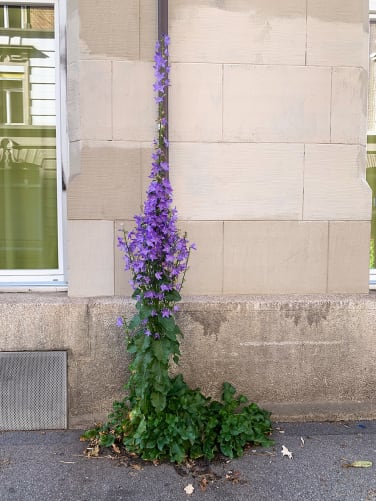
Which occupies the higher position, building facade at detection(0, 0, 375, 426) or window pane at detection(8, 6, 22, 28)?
window pane at detection(8, 6, 22, 28)

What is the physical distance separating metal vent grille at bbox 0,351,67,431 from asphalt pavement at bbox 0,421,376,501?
122 millimetres

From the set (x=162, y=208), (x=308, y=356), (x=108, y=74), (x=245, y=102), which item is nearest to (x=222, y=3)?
(x=245, y=102)

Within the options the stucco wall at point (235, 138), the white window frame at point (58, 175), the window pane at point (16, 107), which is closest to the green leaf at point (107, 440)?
the stucco wall at point (235, 138)

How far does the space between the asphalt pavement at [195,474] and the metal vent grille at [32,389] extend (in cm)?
12

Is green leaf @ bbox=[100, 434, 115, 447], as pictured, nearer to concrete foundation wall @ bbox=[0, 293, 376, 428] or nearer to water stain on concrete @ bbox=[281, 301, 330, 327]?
concrete foundation wall @ bbox=[0, 293, 376, 428]

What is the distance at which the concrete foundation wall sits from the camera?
3.70m

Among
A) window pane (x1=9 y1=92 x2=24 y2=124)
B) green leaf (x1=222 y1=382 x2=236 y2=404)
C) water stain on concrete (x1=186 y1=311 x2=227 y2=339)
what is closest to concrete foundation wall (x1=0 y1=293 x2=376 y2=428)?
water stain on concrete (x1=186 y1=311 x2=227 y2=339)

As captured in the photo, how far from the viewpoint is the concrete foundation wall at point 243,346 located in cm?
370

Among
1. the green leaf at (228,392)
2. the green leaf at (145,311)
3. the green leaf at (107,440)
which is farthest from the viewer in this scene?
the green leaf at (228,392)

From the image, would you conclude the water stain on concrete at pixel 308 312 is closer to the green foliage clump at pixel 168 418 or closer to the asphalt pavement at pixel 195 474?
the green foliage clump at pixel 168 418

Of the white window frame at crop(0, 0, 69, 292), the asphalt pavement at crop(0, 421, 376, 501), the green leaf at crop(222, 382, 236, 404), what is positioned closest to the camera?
the asphalt pavement at crop(0, 421, 376, 501)

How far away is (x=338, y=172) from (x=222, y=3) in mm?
1502

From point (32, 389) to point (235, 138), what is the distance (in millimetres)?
2331

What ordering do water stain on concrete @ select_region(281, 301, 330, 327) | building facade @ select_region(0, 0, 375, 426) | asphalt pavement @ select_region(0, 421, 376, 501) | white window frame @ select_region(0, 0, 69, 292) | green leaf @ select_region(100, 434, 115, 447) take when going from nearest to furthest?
1. asphalt pavement @ select_region(0, 421, 376, 501)
2. green leaf @ select_region(100, 434, 115, 447)
3. building facade @ select_region(0, 0, 375, 426)
4. water stain on concrete @ select_region(281, 301, 330, 327)
5. white window frame @ select_region(0, 0, 69, 292)
